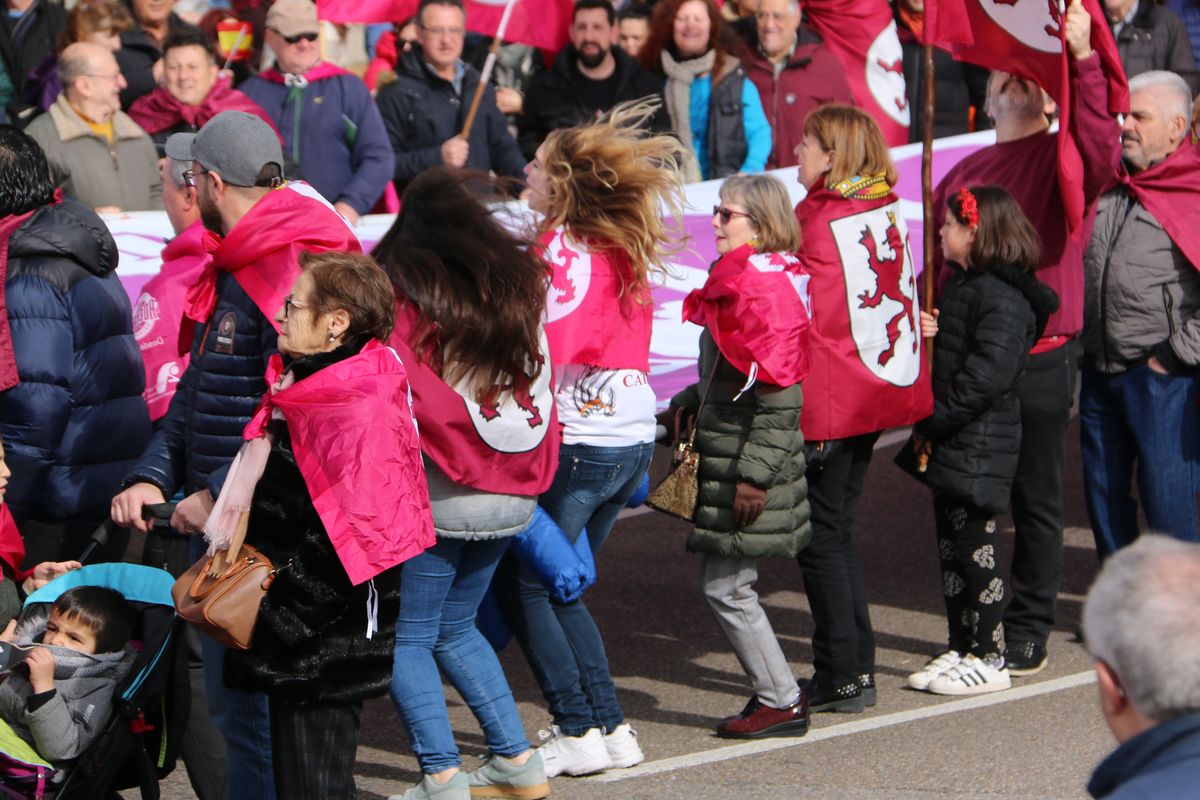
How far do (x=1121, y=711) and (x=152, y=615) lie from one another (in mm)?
2705

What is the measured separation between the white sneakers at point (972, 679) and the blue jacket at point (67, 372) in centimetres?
286

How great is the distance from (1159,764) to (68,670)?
2825mm

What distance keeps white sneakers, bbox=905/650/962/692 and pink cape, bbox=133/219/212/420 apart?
2.72 metres

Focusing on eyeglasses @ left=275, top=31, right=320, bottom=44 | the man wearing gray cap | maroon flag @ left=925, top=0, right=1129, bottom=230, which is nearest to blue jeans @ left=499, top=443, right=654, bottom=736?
the man wearing gray cap

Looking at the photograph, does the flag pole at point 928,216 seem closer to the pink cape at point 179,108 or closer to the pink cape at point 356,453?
the pink cape at point 356,453

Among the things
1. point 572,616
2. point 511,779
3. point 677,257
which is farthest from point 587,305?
point 677,257

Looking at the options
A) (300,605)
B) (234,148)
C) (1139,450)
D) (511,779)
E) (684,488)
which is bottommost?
(511,779)

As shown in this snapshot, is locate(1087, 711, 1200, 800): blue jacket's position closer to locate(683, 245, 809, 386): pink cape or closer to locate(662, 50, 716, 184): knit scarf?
locate(683, 245, 809, 386): pink cape

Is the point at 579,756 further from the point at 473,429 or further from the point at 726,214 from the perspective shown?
the point at 726,214

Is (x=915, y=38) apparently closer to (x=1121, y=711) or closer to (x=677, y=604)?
(x=677, y=604)

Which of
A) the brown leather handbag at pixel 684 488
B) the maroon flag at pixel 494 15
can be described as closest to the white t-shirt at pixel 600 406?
the brown leather handbag at pixel 684 488

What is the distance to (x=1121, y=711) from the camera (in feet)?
7.93

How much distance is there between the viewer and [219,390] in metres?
4.56

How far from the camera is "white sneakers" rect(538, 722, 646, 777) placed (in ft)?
18.4
